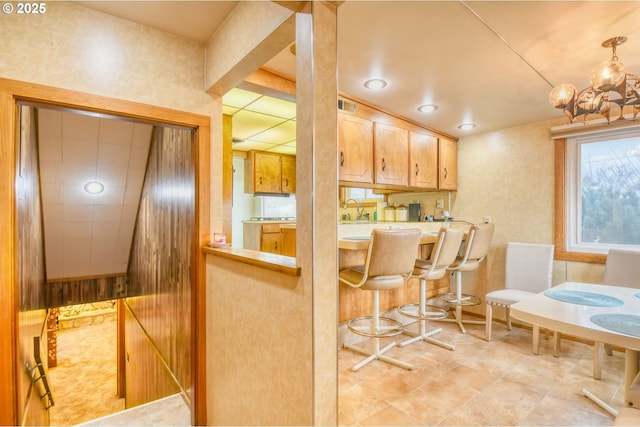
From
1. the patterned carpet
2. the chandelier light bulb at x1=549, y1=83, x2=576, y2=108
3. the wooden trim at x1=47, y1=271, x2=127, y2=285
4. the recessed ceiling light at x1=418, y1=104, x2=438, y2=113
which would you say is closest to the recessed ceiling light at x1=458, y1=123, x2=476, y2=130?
the recessed ceiling light at x1=418, y1=104, x2=438, y2=113

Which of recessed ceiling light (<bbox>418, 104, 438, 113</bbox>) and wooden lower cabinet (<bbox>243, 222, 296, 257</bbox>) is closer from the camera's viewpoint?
recessed ceiling light (<bbox>418, 104, 438, 113</bbox>)

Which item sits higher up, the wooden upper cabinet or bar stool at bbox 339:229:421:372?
the wooden upper cabinet

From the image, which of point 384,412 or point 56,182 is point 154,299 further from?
point 384,412

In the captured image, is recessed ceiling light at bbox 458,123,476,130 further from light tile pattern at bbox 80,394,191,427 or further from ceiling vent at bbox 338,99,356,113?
light tile pattern at bbox 80,394,191,427

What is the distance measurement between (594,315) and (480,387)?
109cm

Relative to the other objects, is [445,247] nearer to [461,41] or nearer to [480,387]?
[480,387]

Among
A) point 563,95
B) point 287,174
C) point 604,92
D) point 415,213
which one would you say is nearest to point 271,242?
point 287,174

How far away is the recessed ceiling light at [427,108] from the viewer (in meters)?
3.06

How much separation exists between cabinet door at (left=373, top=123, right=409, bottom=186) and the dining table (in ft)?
5.81

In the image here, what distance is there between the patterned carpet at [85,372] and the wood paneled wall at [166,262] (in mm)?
693

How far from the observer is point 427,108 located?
3129mm

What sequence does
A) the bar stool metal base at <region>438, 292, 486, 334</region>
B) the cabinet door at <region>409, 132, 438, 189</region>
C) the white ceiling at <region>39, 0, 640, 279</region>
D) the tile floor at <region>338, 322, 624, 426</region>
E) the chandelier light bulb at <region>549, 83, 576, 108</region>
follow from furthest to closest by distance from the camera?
1. the cabinet door at <region>409, 132, 438, 189</region>
2. the bar stool metal base at <region>438, 292, 486, 334</region>
3. the tile floor at <region>338, 322, 624, 426</region>
4. the chandelier light bulb at <region>549, 83, 576, 108</region>
5. the white ceiling at <region>39, 0, 640, 279</region>

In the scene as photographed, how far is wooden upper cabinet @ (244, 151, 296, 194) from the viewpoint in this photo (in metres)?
5.44

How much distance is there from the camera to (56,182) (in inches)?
129
